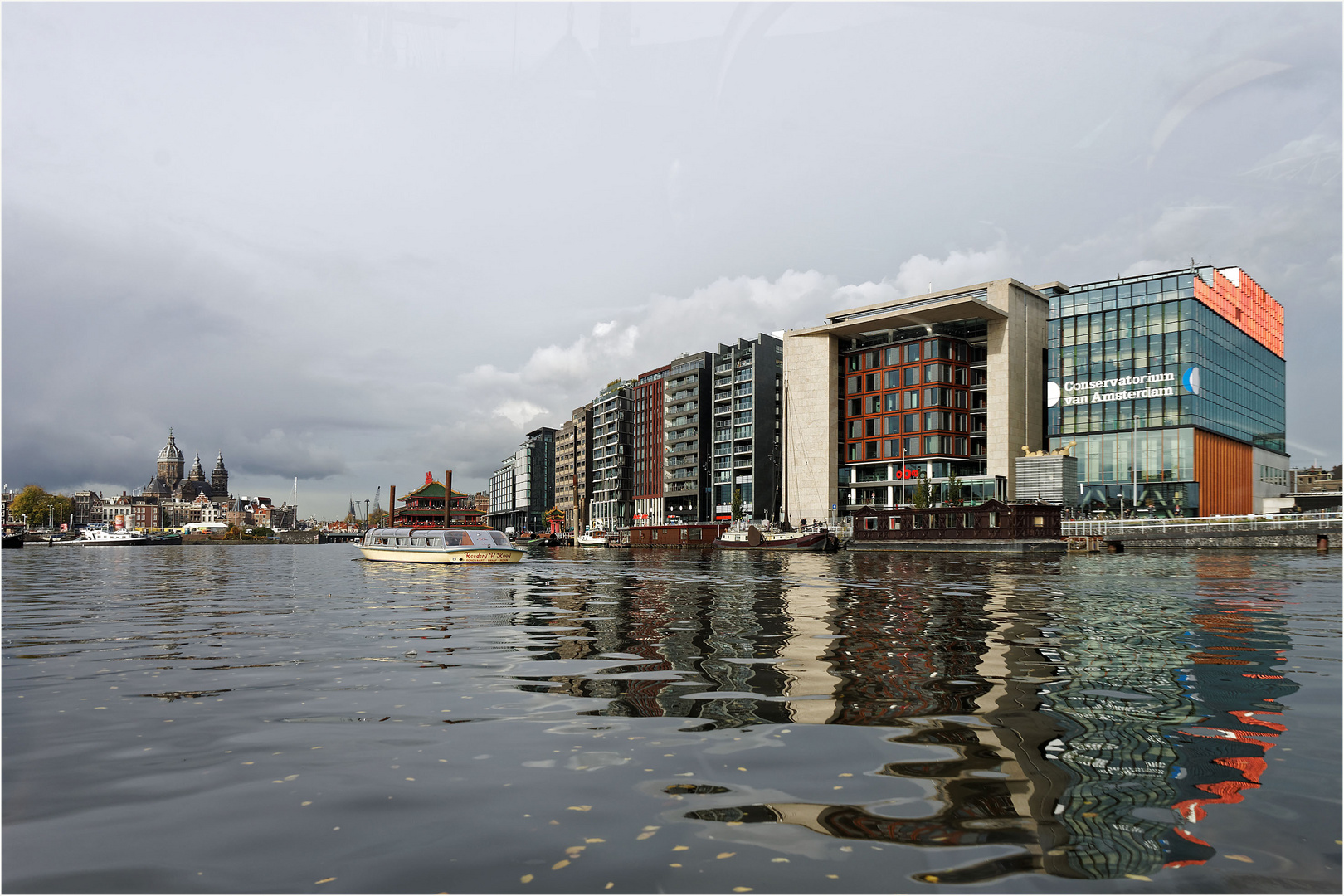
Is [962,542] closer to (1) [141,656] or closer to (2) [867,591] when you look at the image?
(2) [867,591]

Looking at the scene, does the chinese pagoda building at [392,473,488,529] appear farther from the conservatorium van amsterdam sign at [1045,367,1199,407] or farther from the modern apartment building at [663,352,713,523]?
the conservatorium van amsterdam sign at [1045,367,1199,407]

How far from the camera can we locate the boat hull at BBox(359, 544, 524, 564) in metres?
51.9

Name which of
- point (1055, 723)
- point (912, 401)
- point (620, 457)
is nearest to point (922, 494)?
point (912, 401)

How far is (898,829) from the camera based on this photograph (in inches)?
216

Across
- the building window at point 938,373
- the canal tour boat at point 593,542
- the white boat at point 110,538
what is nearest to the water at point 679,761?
the building window at point 938,373

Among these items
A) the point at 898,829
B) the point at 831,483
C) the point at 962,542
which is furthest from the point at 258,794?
the point at 831,483

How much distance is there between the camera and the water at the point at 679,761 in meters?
4.98

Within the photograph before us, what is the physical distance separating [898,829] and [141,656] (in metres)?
13.9

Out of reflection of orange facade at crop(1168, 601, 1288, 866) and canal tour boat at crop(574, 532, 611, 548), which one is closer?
reflection of orange facade at crop(1168, 601, 1288, 866)

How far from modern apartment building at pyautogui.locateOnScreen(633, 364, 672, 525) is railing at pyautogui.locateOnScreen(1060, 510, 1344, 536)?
97.0 meters

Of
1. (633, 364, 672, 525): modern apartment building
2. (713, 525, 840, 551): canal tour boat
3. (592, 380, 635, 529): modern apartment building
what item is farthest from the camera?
(592, 380, 635, 529): modern apartment building

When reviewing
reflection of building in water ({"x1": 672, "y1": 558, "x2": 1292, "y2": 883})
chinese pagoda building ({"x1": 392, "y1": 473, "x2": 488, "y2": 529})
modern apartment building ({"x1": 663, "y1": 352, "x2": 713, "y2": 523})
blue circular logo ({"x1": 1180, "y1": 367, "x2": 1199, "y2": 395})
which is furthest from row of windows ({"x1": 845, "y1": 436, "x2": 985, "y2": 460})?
reflection of building in water ({"x1": 672, "y1": 558, "x2": 1292, "y2": 883})

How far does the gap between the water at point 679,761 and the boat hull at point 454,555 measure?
3513 centimetres

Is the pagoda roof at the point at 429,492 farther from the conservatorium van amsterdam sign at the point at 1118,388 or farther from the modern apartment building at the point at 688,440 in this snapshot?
the conservatorium van amsterdam sign at the point at 1118,388
